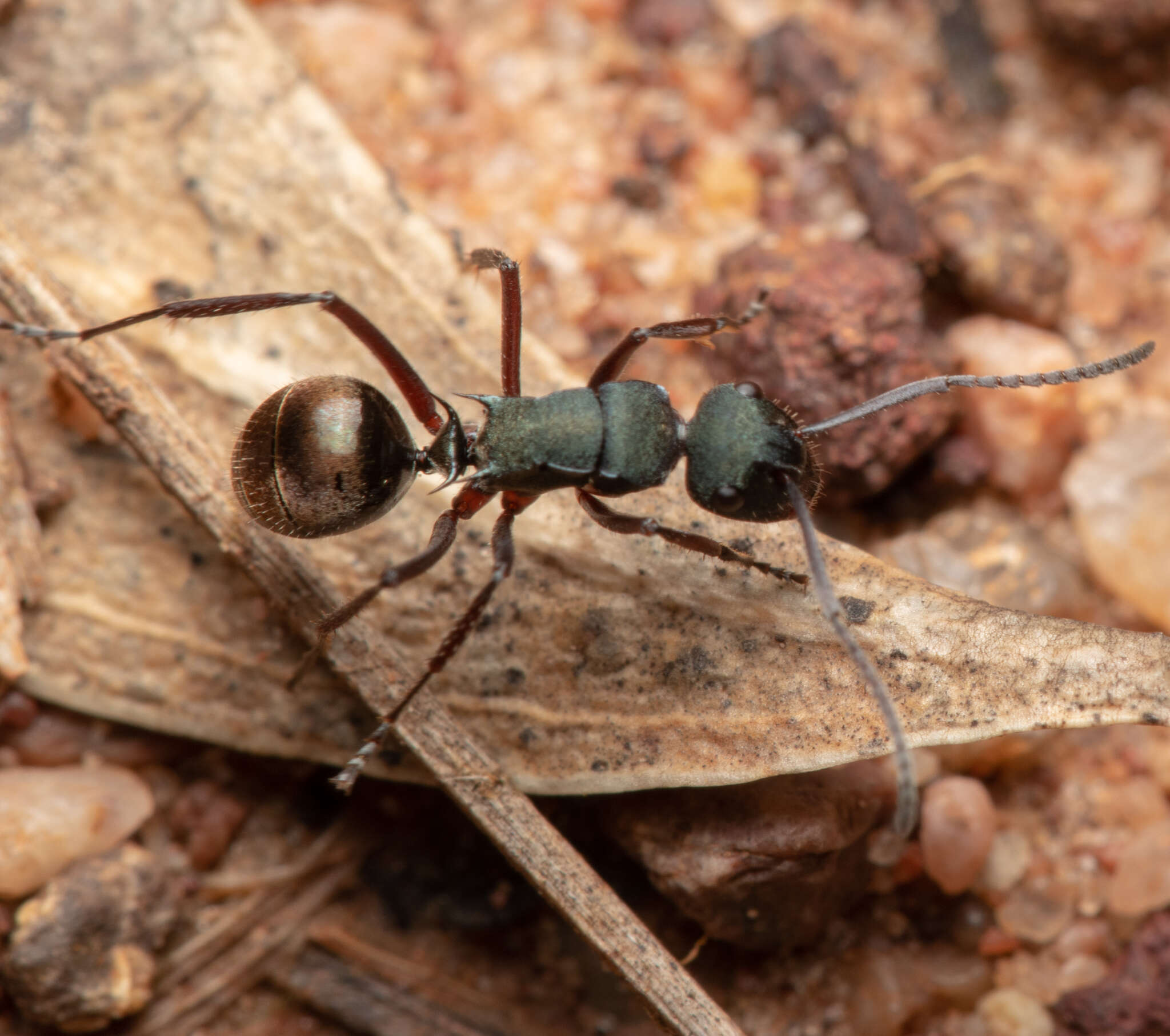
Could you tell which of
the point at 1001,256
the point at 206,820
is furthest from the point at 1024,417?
the point at 206,820

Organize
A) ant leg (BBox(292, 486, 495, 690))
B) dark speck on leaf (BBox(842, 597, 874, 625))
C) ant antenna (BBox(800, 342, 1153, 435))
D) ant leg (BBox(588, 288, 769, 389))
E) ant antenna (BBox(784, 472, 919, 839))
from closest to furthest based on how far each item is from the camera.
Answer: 1. ant antenna (BBox(784, 472, 919, 839))
2. dark speck on leaf (BBox(842, 597, 874, 625))
3. ant leg (BBox(292, 486, 495, 690))
4. ant antenna (BBox(800, 342, 1153, 435))
5. ant leg (BBox(588, 288, 769, 389))

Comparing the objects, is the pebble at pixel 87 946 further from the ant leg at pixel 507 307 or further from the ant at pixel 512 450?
the ant leg at pixel 507 307

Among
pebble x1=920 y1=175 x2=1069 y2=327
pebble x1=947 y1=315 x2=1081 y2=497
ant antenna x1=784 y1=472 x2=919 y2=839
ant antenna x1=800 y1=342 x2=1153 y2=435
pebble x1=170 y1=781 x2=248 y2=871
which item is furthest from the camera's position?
pebble x1=920 y1=175 x2=1069 y2=327

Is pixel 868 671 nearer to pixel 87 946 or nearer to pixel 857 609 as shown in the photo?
pixel 857 609

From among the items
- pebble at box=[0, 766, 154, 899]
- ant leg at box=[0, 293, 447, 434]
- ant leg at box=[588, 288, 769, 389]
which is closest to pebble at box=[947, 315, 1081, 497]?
ant leg at box=[588, 288, 769, 389]

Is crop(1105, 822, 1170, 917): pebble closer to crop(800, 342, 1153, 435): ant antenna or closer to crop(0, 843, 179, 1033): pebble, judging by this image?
crop(800, 342, 1153, 435): ant antenna

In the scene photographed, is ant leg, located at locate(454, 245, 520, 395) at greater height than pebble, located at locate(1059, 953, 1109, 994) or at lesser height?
greater

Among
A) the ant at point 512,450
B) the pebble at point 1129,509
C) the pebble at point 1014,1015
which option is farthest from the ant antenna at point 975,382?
the pebble at point 1014,1015
